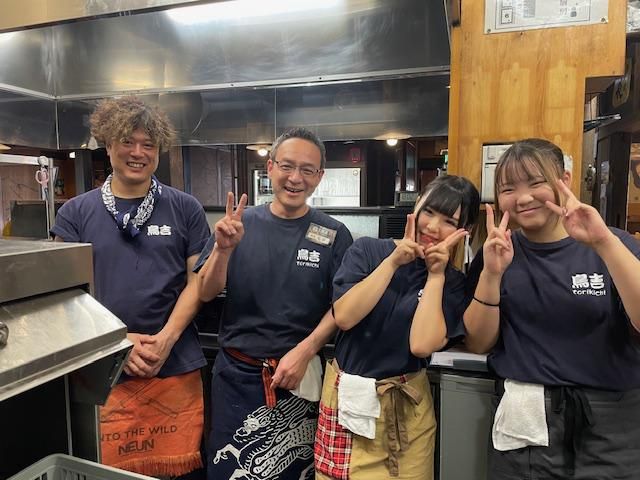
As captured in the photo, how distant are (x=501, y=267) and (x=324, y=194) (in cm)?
397

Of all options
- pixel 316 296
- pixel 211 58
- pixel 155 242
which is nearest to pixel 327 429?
pixel 316 296

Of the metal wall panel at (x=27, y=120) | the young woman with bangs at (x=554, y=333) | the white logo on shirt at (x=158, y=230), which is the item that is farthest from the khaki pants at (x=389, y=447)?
the metal wall panel at (x=27, y=120)

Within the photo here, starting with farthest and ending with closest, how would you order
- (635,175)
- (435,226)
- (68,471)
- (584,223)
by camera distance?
(635,175) → (435,226) → (584,223) → (68,471)

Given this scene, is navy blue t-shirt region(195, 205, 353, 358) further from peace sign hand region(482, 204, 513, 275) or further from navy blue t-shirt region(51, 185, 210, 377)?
peace sign hand region(482, 204, 513, 275)

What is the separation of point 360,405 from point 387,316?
0.26 meters

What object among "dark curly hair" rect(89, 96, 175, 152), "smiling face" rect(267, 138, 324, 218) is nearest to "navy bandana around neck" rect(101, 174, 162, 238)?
"dark curly hair" rect(89, 96, 175, 152)

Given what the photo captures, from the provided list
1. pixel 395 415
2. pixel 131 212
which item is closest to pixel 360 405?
pixel 395 415

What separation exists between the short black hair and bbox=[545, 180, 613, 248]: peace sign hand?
0.88ft

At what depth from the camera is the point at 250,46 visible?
10.2 feet

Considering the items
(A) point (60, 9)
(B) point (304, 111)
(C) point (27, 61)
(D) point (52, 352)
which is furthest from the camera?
(C) point (27, 61)

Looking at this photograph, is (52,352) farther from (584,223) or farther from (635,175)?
(635,175)

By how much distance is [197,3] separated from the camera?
161 cm

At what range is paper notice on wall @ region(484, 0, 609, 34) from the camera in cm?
154

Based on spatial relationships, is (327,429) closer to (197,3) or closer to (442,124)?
(197,3)
